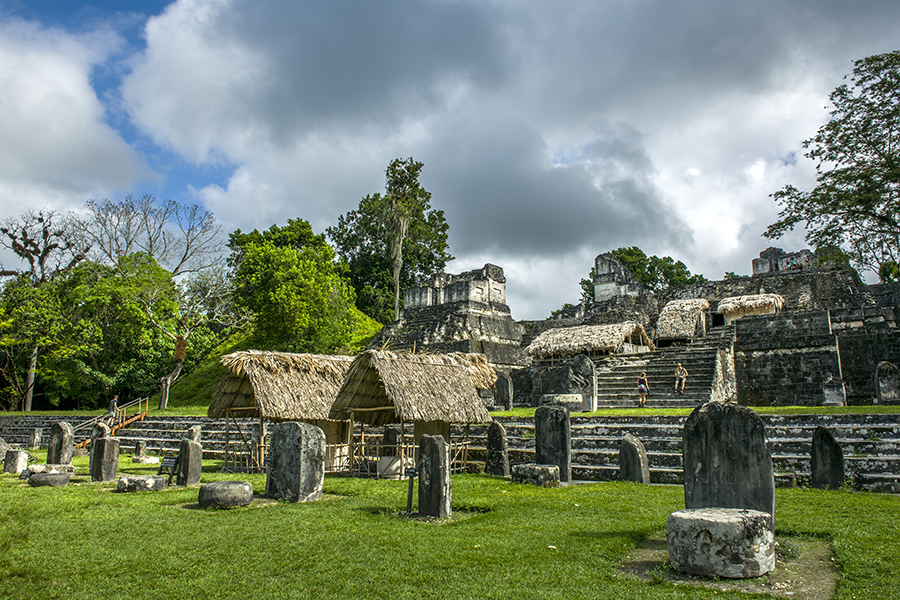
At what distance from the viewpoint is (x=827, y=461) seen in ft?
23.7

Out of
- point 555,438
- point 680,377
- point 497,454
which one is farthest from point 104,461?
point 680,377

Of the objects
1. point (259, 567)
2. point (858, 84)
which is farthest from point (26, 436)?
point (858, 84)

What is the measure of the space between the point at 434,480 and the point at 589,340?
14.0 meters

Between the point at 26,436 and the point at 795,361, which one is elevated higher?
the point at 795,361

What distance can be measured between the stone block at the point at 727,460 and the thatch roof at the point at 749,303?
62.0ft

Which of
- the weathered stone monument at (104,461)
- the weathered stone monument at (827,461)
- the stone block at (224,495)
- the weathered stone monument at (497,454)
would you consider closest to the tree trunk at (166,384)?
the weathered stone monument at (104,461)

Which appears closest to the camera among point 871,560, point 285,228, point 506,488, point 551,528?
point 871,560

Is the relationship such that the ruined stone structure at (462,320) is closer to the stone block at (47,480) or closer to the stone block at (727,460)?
the stone block at (47,480)

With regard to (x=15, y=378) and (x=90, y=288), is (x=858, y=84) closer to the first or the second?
(x=90, y=288)

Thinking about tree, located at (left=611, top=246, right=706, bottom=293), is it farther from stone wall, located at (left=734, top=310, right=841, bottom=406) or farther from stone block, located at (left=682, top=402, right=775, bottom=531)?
stone block, located at (left=682, top=402, right=775, bottom=531)

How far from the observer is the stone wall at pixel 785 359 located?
14.4 m

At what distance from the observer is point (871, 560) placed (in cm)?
392

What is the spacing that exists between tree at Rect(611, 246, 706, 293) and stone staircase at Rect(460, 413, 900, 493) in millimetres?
32502

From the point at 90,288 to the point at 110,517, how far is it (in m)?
22.4
